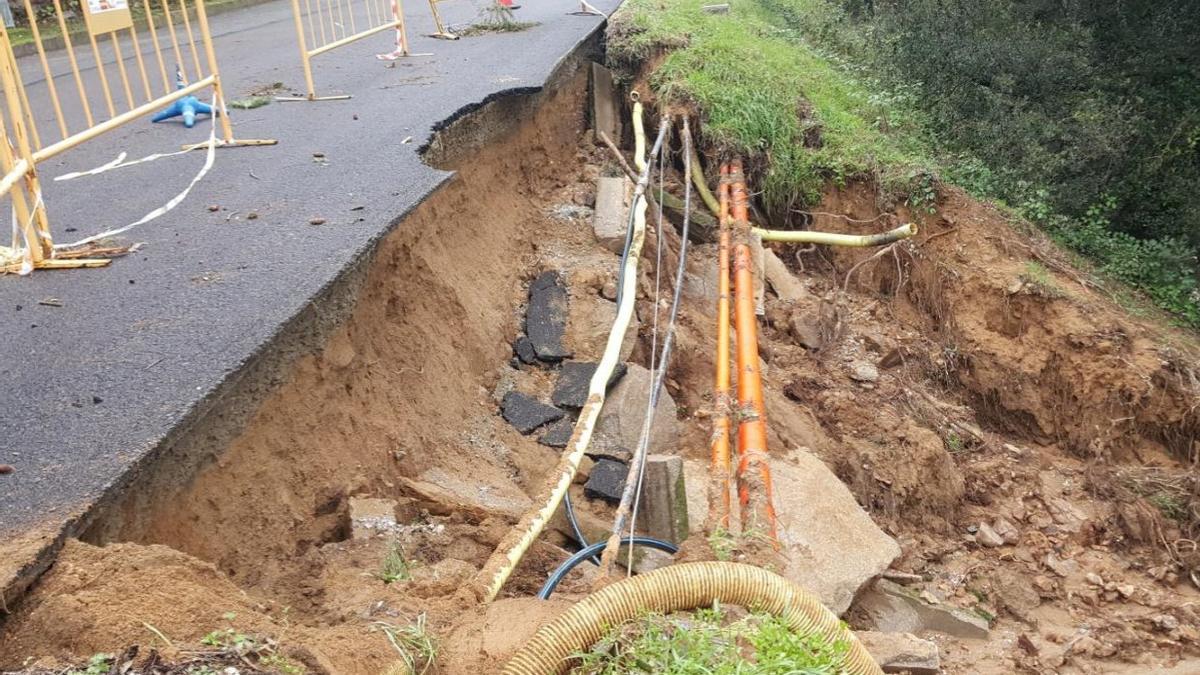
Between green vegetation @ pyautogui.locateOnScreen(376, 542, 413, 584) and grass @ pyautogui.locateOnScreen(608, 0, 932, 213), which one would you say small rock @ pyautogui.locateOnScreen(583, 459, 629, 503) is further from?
grass @ pyautogui.locateOnScreen(608, 0, 932, 213)

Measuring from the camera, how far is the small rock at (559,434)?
4.39m

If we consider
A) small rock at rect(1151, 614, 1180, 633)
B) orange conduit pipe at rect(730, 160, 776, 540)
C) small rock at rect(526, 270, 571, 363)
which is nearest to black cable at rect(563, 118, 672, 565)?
small rock at rect(526, 270, 571, 363)

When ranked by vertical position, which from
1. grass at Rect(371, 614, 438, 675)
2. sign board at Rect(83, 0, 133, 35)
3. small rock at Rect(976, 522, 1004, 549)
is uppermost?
sign board at Rect(83, 0, 133, 35)

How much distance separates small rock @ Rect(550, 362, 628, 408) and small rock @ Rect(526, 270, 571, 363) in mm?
137

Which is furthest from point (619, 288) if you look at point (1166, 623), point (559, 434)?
point (1166, 623)

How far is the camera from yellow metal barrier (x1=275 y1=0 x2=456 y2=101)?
22.4 ft

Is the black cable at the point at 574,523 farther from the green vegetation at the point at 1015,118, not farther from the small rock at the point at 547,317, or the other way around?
the green vegetation at the point at 1015,118

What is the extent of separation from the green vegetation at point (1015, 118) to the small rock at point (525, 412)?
354 centimetres

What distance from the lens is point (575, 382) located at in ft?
15.6

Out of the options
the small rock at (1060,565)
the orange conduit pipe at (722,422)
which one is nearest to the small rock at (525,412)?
the orange conduit pipe at (722,422)

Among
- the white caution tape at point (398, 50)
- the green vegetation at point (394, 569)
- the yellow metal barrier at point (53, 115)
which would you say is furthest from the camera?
the white caution tape at point (398, 50)

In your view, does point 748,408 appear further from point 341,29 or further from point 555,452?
point 341,29

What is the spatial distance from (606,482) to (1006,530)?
288 cm

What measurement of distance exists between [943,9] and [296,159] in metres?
7.64
